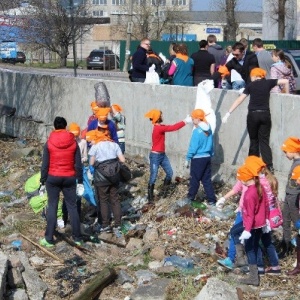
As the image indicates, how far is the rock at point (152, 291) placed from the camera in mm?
8641

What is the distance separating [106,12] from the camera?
10838 centimetres

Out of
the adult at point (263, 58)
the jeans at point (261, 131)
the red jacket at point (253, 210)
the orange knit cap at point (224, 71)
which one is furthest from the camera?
the orange knit cap at point (224, 71)

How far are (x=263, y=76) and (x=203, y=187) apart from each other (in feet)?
6.20

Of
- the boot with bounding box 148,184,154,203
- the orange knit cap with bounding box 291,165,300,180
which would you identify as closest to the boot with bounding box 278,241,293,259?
the orange knit cap with bounding box 291,165,300,180

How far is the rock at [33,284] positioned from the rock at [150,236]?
175cm

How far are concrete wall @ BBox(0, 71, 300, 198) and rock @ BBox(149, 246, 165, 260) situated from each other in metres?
2.16

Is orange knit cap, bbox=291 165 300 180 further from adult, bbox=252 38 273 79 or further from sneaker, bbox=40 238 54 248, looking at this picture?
adult, bbox=252 38 273 79

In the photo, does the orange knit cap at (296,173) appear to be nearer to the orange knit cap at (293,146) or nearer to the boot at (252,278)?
the orange knit cap at (293,146)

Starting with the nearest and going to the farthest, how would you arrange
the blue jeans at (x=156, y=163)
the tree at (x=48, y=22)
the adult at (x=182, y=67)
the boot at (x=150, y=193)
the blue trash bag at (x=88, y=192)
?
the blue trash bag at (x=88, y=192)
the blue jeans at (x=156, y=163)
the boot at (x=150, y=193)
the adult at (x=182, y=67)
the tree at (x=48, y=22)

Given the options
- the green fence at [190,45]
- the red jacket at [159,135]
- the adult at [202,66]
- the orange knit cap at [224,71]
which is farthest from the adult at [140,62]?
the green fence at [190,45]

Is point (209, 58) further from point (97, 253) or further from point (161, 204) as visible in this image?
point (97, 253)

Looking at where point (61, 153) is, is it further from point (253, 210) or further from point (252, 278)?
point (252, 278)

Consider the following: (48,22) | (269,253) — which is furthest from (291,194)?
(48,22)

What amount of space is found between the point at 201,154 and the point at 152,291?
10.4 ft
